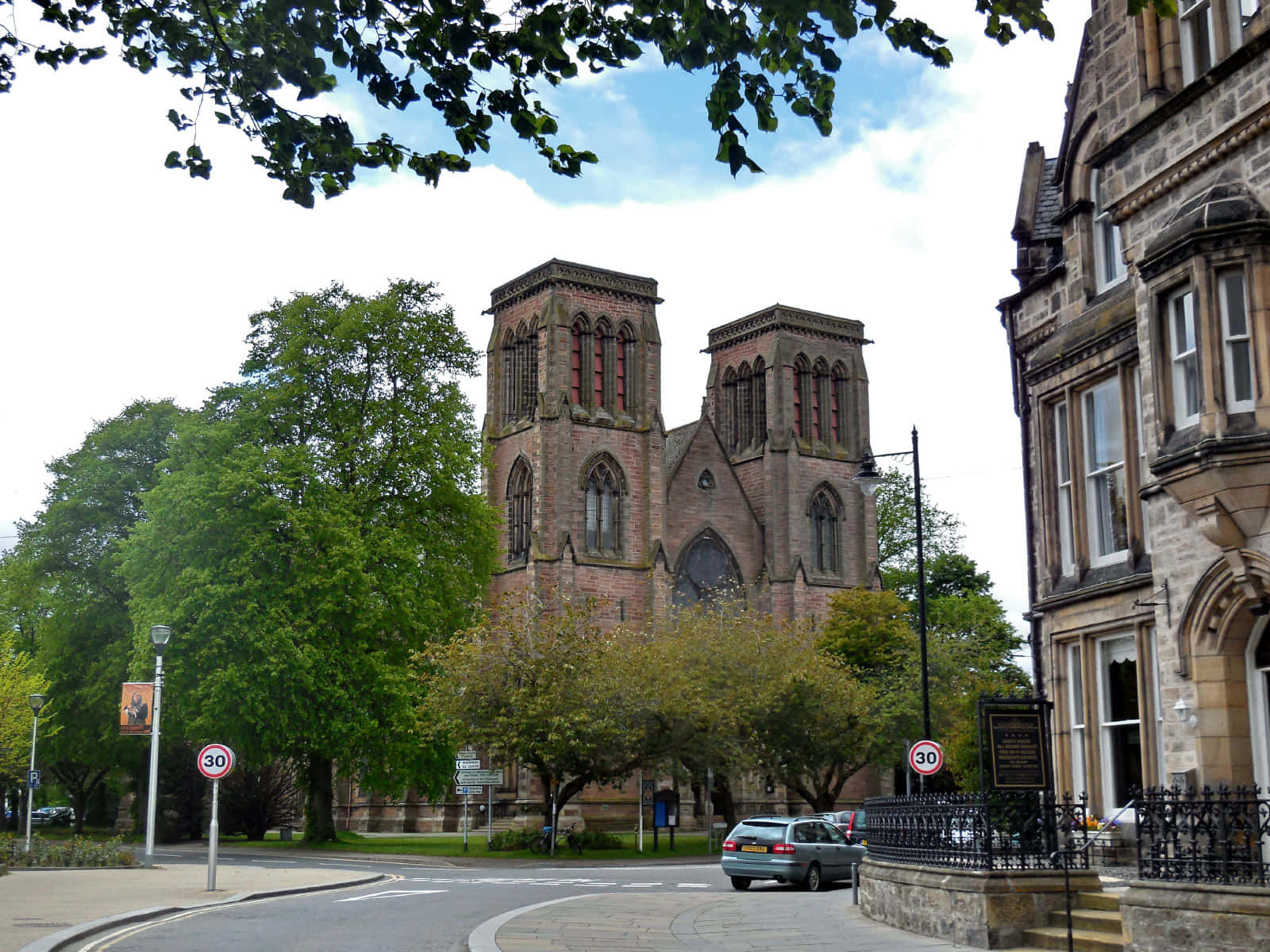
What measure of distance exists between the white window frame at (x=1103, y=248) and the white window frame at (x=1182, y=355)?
4452 millimetres

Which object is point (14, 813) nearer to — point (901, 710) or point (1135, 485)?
point (901, 710)

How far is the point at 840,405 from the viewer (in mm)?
75875

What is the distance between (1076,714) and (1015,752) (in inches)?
208

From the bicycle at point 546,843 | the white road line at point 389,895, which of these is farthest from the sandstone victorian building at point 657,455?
the white road line at point 389,895

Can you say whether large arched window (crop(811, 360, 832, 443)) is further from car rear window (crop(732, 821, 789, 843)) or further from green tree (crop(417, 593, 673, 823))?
car rear window (crop(732, 821, 789, 843))

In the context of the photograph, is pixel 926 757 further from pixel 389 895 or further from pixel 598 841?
pixel 598 841

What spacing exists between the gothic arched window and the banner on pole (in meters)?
35.8

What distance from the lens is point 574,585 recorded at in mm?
61594

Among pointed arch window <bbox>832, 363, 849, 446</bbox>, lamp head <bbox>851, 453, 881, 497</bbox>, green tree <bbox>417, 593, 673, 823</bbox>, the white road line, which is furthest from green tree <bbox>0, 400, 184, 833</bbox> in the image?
pointed arch window <bbox>832, 363, 849, 446</bbox>

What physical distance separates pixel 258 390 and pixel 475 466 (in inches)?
286

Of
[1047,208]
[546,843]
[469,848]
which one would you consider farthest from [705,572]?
[1047,208]

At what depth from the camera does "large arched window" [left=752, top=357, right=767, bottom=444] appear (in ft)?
244

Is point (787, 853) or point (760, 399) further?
point (760, 399)

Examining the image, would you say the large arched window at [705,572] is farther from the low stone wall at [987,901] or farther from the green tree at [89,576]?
the low stone wall at [987,901]
